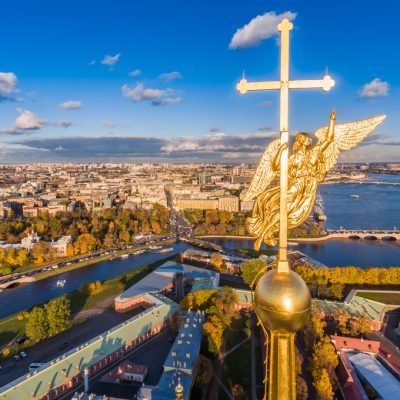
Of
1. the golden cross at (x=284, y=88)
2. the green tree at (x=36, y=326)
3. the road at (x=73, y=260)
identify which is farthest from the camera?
Result: the road at (x=73, y=260)

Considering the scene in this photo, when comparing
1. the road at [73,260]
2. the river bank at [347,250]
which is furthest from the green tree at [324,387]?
the road at [73,260]

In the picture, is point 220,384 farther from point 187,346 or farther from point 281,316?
point 281,316

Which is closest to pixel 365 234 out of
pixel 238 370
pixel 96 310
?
pixel 238 370

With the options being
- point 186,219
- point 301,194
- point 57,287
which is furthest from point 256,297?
point 186,219

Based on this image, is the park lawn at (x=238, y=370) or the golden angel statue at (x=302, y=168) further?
the park lawn at (x=238, y=370)

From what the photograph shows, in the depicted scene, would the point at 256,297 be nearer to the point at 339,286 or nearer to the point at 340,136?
the point at 340,136

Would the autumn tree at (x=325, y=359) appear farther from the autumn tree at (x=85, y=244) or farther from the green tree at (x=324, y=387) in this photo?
the autumn tree at (x=85, y=244)
